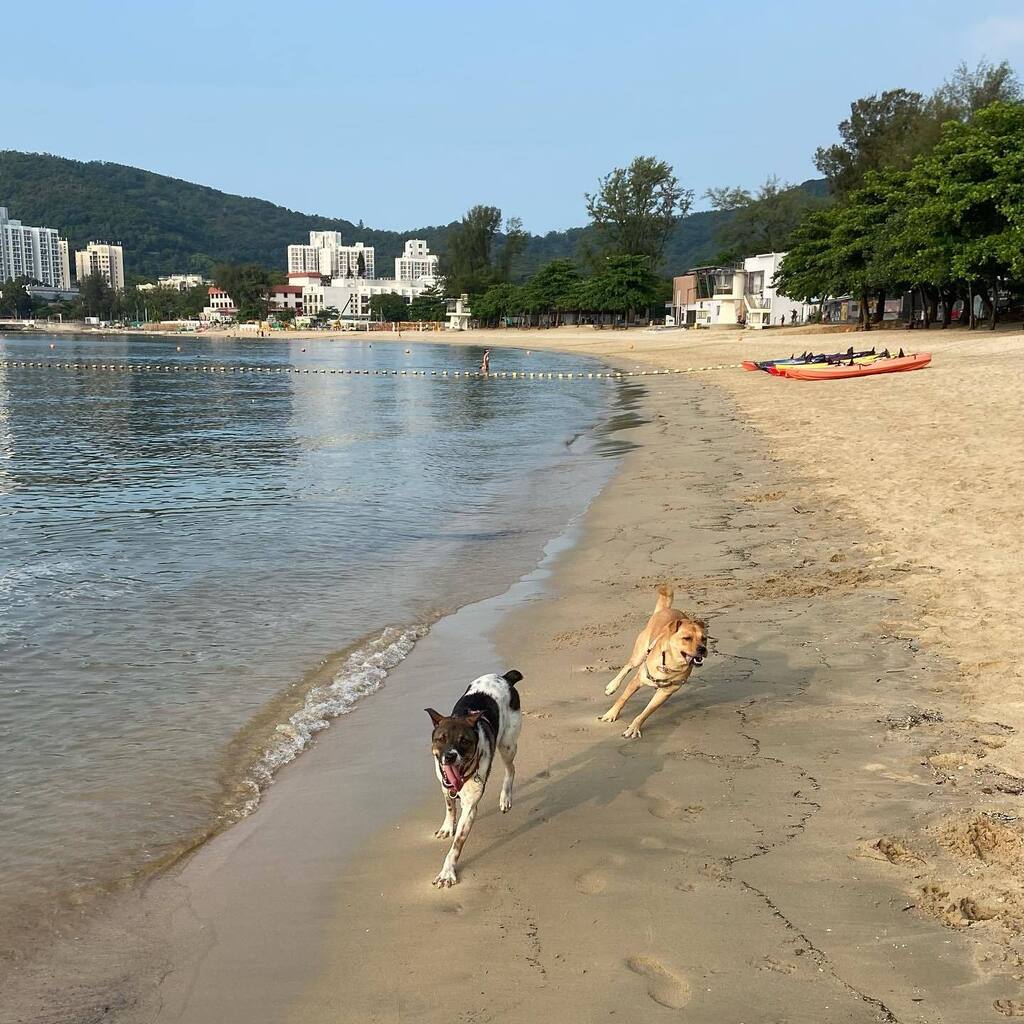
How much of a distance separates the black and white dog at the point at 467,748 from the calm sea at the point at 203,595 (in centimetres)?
177

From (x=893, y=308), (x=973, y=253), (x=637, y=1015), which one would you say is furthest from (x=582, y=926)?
(x=893, y=308)

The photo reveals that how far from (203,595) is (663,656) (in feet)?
21.6

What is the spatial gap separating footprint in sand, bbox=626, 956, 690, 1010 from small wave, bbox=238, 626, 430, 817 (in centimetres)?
296

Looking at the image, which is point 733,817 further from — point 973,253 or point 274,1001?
point 973,253

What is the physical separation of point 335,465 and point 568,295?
111 metres

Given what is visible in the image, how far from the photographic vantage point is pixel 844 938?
4.15 m

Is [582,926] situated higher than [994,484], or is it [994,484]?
[994,484]

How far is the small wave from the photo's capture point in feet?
21.5

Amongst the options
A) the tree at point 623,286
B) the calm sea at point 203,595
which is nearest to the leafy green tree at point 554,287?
the tree at point 623,286

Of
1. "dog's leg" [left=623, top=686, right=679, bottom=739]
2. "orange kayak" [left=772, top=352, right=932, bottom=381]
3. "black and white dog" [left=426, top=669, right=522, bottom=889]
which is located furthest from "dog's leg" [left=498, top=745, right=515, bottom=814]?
"orange kayak" [left=772, top=352, right=932, bottom=381]

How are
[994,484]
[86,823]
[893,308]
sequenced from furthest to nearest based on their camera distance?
[893,308] → [994,484] → [86,823]

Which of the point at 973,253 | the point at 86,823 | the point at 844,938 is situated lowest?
the point at 86,823

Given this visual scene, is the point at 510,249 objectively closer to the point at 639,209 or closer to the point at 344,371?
the point at 639,209

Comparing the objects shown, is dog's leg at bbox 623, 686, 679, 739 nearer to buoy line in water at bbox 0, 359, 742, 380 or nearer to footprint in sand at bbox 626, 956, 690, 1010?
footprint in sand at bbox 626, 956, 690, 1010
